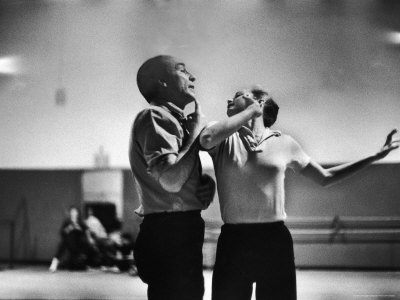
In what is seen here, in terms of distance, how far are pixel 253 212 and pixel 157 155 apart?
0.51 m

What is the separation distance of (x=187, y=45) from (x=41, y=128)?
2.58 meters

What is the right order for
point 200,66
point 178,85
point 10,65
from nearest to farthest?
point 178,85 < point 200,66 < point 10,65

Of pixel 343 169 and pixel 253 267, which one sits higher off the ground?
pixel 343 169

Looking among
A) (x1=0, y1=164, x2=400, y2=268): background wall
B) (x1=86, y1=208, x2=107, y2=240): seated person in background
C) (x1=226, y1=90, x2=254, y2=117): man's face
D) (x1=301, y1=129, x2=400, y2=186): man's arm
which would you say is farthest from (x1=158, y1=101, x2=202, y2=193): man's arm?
(x1=86, y1=208, x2=107, y2=240): seated person in background

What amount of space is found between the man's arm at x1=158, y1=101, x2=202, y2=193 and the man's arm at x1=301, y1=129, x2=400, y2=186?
589mm

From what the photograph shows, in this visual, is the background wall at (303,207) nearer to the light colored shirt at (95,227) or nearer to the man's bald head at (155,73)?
the light colored shirt at (95,227)

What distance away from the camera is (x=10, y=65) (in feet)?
27.0

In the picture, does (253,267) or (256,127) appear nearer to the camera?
(253,267)

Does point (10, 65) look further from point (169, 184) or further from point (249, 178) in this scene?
point (169, 184)

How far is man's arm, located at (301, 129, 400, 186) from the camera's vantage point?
188 centimetres

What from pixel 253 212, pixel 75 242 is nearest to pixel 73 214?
pixel 75 242

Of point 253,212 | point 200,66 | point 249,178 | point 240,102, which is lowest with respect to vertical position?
point 253,212

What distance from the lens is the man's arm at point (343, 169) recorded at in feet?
6.18

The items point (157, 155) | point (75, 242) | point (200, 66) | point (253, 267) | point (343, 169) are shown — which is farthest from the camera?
point (75, 242)
